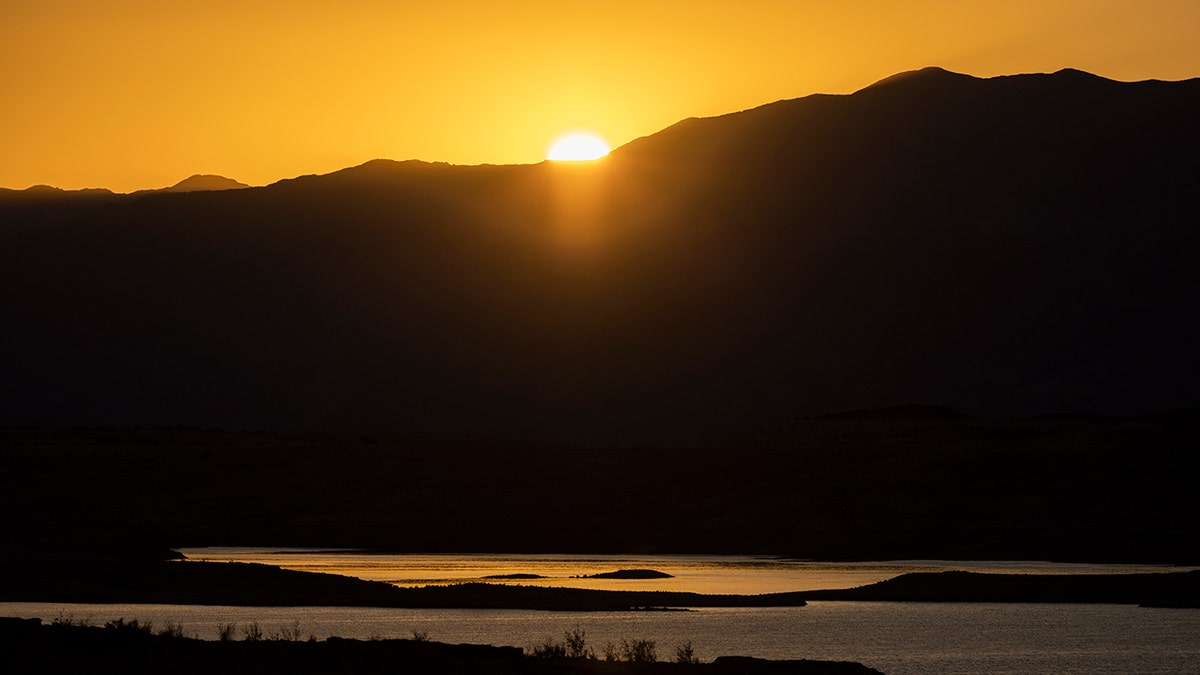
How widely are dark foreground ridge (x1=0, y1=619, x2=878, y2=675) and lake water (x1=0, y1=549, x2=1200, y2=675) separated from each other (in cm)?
596

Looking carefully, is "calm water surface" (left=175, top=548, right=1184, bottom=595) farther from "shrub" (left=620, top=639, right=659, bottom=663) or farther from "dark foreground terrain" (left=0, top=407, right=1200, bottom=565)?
"shrub" (left=620, top=639, right=659, bottom=663)

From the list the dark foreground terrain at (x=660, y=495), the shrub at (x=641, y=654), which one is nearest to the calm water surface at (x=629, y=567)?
the dark foreground terrain at (x=660, y=495)

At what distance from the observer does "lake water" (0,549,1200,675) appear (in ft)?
142

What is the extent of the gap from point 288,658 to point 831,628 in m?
19.3

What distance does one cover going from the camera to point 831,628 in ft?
163

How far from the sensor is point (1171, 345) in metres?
188

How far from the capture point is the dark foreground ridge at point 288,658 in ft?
112

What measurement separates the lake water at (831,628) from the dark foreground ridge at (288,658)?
5956mm

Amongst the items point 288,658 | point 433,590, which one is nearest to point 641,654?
point 288,658

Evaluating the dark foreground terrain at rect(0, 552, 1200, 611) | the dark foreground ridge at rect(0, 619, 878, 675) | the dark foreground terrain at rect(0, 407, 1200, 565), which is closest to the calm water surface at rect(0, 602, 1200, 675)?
the dark foreground terrain at rect(0, 552, 1200, 611)

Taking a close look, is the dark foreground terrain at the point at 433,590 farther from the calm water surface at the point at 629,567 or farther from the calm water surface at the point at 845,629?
the calm water surface at the point at 629,567

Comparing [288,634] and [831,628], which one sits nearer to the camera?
[288,634]

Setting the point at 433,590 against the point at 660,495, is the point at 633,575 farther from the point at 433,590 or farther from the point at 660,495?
the point at 660,495

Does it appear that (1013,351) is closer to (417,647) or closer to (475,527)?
(475,527)
